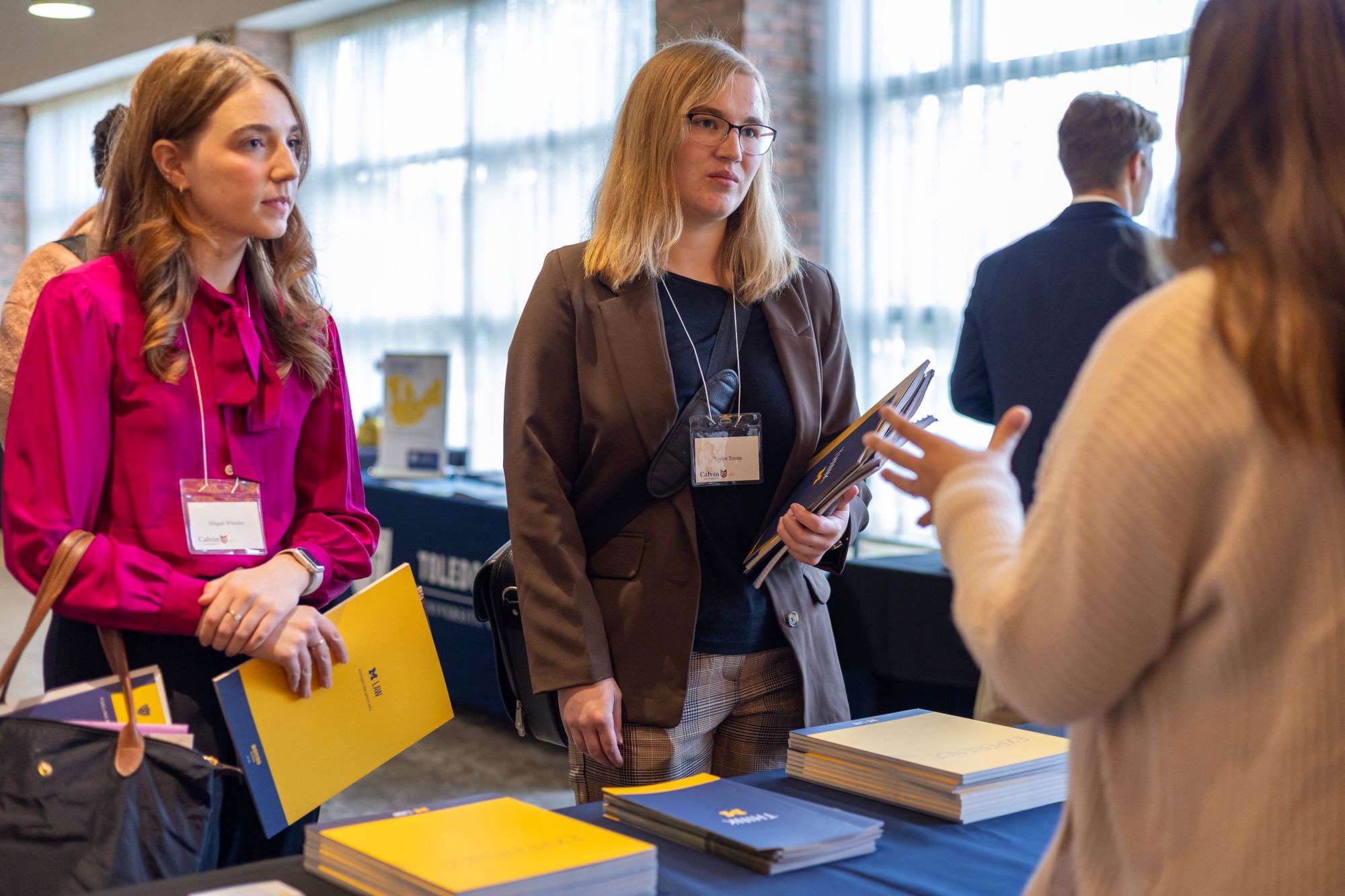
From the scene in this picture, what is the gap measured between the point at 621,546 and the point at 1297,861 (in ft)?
3.52

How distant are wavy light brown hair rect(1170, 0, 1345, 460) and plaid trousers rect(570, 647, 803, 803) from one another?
1.03 meters

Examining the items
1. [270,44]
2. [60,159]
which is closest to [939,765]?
[270,44]

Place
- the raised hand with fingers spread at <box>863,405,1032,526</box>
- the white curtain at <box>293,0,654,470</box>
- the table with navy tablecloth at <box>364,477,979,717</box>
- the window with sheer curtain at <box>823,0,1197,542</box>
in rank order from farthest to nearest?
the white curtain at <box>293,0,654,470</box> < the window with sheer curtain at <box>823,0,1197,542</box> < the table with navy tablecloth at <box>364,477,979,717</box> < the raised hand with fingers spread at <box>863,405,1032,526</box>

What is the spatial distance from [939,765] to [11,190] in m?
12.3

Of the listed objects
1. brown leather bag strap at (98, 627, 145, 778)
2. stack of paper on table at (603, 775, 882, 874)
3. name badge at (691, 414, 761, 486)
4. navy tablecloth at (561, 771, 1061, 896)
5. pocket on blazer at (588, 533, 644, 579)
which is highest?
name badge at (691, 414, 761, 486)

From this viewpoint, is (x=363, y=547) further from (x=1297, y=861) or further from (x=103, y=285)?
(x=1297, y=861)

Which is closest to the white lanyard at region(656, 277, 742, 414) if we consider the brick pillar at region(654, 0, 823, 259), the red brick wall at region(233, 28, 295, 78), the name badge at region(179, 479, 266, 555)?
the name badge at region(179, 479, 266, 555)

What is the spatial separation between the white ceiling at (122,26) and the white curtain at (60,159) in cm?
123

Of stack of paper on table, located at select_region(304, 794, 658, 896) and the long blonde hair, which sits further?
the long blonde hair

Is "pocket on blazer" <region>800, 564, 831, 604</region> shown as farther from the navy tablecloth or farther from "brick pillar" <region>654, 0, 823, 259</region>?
"brick pillar" <region>654, 0, 823, 259</region>

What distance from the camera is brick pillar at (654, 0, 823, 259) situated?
4.88m

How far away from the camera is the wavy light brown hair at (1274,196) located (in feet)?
2.29

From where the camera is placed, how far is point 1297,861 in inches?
28.4

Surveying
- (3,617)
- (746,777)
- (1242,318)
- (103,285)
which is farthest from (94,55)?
(1242,318)
